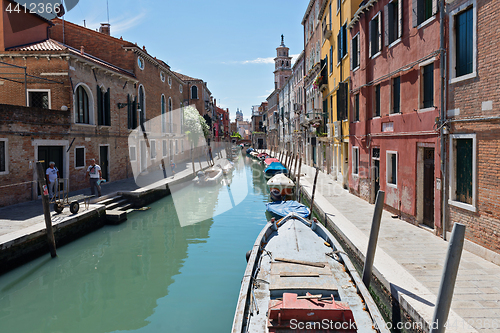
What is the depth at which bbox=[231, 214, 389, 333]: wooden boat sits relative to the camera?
13.2 ft

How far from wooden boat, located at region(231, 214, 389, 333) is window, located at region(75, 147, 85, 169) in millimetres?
10475

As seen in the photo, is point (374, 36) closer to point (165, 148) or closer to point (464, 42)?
point (464, 42)

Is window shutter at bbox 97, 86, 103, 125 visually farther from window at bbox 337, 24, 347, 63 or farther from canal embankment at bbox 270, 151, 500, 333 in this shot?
canal embankment at bbox 270, 151, 500, 333

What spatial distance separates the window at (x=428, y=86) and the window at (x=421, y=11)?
1104mm

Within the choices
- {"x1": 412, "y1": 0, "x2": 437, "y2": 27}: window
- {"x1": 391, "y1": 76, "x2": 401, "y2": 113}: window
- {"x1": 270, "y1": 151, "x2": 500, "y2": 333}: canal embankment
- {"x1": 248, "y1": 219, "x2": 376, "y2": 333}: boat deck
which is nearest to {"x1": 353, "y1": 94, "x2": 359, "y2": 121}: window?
{"x1": 391, "y1": 76, "x2": 401, "y2": 113}: window

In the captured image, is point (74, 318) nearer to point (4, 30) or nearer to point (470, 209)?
point (470, 209)

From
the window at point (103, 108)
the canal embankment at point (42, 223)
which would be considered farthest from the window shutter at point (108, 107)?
the canal embankment at point (42, 223)

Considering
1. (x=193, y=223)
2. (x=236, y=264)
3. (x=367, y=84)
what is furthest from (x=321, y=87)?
(x=236, y=264)

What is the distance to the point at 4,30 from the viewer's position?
527 inches

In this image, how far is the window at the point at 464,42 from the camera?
637 cm

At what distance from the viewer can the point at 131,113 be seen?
19.7m

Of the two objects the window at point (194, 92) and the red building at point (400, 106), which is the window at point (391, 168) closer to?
the red building at point (400, 106)

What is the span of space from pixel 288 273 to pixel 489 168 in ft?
13.1

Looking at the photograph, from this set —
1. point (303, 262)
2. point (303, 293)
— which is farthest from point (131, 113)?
point (303, 293)
